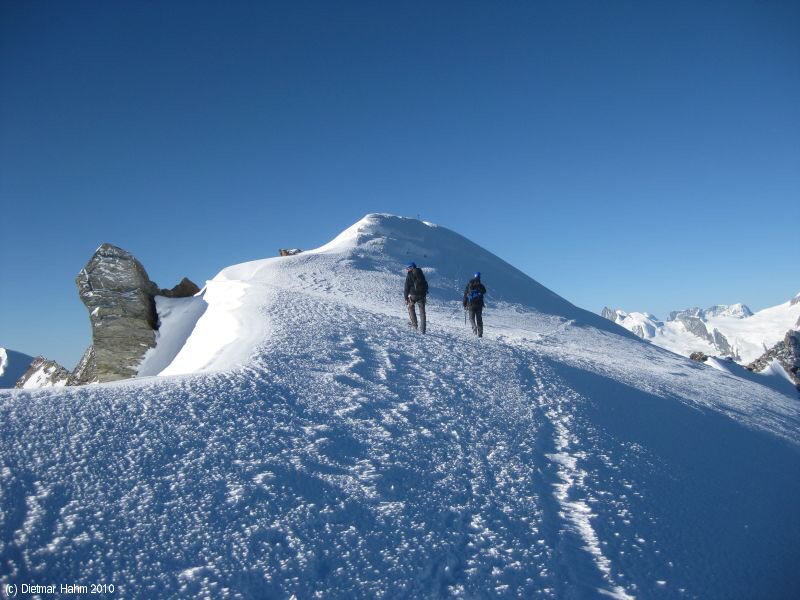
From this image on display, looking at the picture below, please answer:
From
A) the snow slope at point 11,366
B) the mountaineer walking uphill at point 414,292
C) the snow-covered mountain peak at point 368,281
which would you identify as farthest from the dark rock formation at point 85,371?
the snow slope at point 11,366

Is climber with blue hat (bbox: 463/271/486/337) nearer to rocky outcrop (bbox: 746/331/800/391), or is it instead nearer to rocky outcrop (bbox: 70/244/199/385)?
rocky outcrop (bbox: 70/244/199/385)

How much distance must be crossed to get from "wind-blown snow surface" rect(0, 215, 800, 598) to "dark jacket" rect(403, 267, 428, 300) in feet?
10.3

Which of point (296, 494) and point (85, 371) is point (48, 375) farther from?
point (296, 494)

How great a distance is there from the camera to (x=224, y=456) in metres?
A: 5.75

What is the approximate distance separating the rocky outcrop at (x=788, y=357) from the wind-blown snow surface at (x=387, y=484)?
50.2 ft

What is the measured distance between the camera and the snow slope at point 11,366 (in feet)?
198

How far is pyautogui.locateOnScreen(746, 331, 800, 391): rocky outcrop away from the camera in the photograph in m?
23.0

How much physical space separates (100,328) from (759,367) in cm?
3095

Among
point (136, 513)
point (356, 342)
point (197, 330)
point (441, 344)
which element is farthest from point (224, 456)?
point (197, 330)

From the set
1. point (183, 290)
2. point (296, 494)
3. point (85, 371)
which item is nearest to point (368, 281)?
point (183, 290)

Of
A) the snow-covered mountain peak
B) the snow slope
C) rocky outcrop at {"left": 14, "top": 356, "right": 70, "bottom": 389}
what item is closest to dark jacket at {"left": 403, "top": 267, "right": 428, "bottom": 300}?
the snow-covered mountain peak

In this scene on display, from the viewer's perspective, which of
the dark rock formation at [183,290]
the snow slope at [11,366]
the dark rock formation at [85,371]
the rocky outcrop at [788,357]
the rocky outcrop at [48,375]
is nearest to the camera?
the dark rock formation at [85,371]

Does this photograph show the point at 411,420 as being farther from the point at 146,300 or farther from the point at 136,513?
the point at 146,300

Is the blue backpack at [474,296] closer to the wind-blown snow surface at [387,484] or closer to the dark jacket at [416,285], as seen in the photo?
the dark jacket at [416,285]
